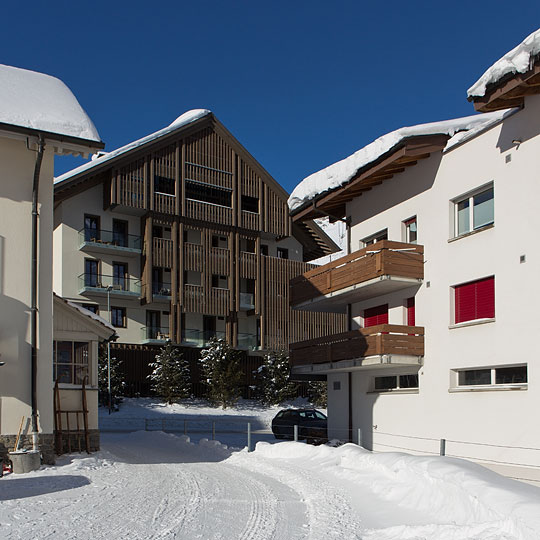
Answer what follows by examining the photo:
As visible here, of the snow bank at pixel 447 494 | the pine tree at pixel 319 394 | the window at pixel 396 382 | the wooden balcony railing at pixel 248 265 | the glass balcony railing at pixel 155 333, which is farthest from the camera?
the wooden balcony railing at pixel 248 265

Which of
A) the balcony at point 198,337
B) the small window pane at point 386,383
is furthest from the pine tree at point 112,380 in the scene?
the small window pane at point 386,383

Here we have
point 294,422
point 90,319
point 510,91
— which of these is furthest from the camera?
point 294,422

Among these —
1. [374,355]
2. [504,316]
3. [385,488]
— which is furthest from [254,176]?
[385,488]

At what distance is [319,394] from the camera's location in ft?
156

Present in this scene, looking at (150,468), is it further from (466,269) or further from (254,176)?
(254,176)

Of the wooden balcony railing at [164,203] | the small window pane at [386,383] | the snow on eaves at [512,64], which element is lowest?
the small window pane at [386,383]

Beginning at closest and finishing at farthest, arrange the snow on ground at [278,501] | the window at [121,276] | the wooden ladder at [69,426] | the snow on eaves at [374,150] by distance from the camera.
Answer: the snow on ground at [278,501]
the wooden ladder at [69,426]
the snow on eaves at [374,150]
the window at [121,276]

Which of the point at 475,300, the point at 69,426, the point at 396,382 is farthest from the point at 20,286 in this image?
the point at 396,382

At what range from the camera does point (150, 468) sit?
17.0m

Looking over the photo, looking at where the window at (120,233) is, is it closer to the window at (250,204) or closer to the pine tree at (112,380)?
the pine tree at (112,380)

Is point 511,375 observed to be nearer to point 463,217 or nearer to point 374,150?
point 463,217

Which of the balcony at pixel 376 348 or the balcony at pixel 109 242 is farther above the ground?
the balcony at pixel 109 242

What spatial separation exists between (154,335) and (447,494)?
37679mm

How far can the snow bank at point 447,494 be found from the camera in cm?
852
